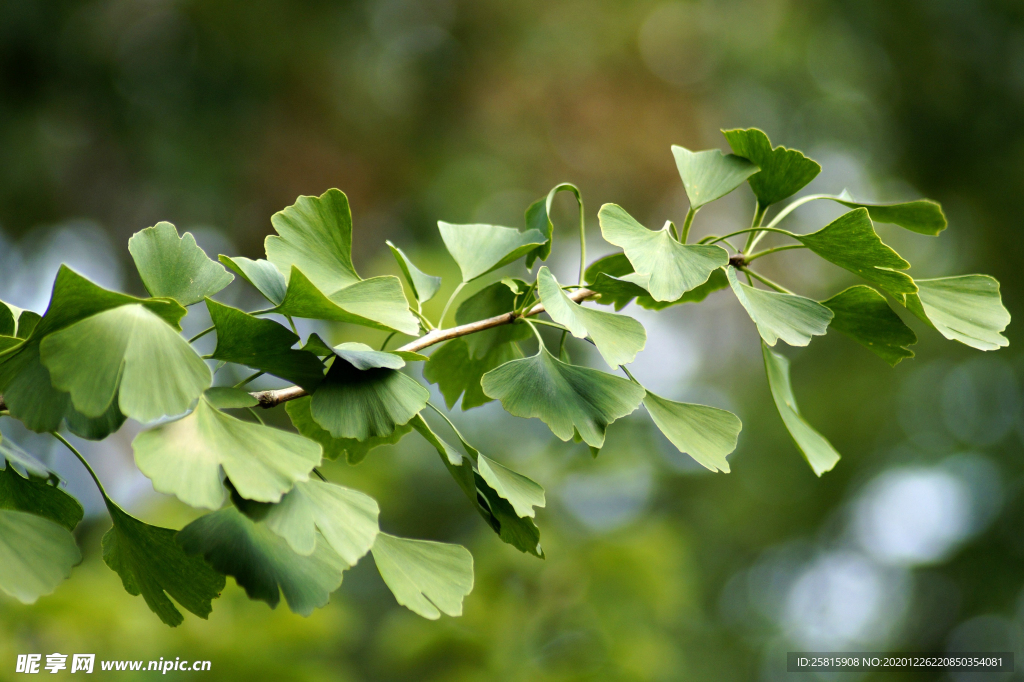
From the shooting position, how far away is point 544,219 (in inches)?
20.6

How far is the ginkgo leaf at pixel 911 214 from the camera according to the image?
51 centimetres

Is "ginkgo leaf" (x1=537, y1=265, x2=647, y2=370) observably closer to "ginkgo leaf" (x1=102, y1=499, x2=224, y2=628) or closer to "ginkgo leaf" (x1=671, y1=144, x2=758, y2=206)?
"ginkgo leaf" (x1=671, y1=144, x2=758, y2=206)

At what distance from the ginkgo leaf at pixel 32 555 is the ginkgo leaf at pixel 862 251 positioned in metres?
0.48

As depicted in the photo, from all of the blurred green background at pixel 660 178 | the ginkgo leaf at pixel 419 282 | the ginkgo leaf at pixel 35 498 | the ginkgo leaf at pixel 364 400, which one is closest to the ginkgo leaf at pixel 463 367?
the ginkgo leaf at pixel 419 282

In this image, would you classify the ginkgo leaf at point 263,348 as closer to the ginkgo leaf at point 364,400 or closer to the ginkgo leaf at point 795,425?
the ginkgo leaf at point 364,400

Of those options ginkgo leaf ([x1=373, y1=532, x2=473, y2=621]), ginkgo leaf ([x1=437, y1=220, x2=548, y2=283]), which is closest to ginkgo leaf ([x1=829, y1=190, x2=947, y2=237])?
ginkgo leaf ([x1=437, y1=220, x2=548, y2=283])

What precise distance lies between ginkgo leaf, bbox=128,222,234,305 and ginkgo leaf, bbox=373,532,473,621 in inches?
7.3

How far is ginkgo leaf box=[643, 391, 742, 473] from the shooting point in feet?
1.55

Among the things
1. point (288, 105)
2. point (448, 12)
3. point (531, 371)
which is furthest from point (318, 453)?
point (448, 12)

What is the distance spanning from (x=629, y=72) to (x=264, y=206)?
6.44 ft

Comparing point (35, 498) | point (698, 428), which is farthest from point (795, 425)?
point (35, 498)

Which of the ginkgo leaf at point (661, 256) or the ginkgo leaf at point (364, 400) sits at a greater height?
the ginkgo leaf at point (661, 256)

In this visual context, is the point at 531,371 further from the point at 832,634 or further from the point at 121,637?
the point at 832,634

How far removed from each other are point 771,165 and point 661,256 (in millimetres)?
137
